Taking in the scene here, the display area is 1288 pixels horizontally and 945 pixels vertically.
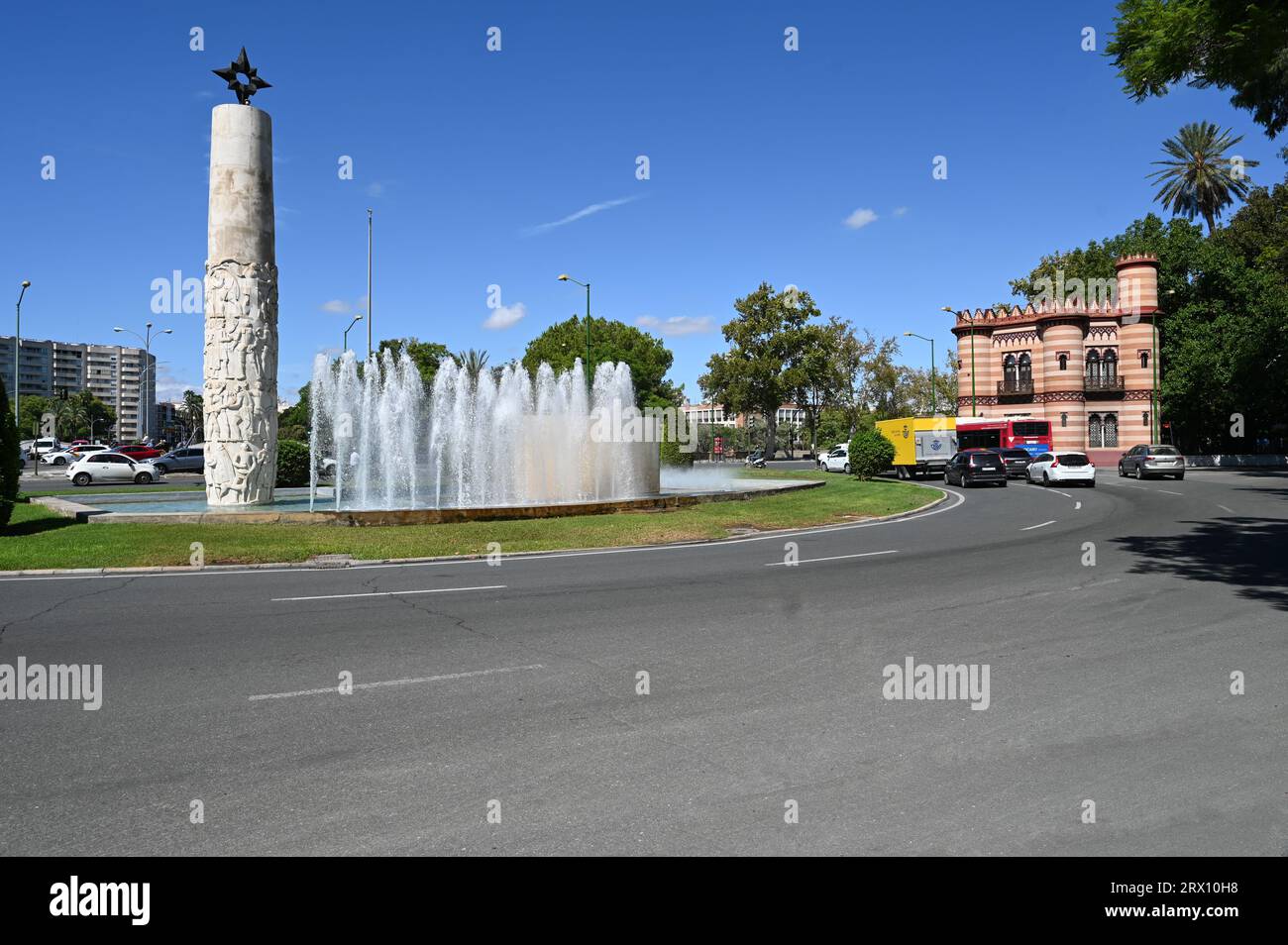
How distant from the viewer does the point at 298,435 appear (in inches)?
2581

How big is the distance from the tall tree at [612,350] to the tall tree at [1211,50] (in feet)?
182

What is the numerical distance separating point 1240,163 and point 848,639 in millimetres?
73306

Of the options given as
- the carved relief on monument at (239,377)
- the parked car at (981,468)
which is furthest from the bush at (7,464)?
the parked car at (981,468)

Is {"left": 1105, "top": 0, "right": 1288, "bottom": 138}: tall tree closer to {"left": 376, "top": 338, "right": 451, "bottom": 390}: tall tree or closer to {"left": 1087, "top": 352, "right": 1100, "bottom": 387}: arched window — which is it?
{"left": 1087, "top": 352, "right": 1100, "bottom": 387}: arched window

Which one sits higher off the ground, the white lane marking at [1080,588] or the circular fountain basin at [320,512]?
the circular fountain basin at [320,512]

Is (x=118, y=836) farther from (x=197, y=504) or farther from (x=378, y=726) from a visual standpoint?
(x=197, y=504)

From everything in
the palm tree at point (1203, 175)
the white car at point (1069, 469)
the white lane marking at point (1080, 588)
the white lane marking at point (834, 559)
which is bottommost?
the white lane marking at point (1080, 588)

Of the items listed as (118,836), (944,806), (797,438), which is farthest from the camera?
(797,438)

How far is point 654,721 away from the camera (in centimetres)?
549

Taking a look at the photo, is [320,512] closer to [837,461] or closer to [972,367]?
[837,461]

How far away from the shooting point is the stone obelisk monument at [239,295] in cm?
1961

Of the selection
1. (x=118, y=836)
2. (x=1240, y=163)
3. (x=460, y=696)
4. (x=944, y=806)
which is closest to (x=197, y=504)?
(x=460, y=696)

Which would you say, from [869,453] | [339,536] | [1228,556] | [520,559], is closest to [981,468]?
[869,453]

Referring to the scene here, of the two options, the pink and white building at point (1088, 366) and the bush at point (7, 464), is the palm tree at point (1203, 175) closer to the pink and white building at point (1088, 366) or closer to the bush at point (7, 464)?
the pink and white building at point (1088, 366)
